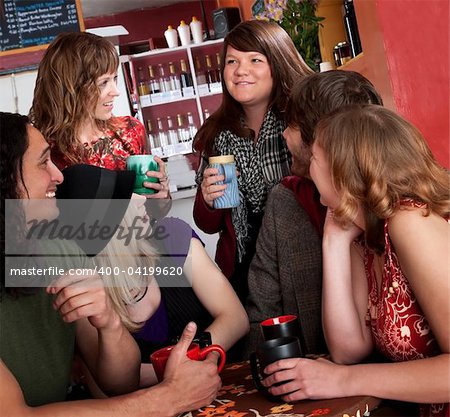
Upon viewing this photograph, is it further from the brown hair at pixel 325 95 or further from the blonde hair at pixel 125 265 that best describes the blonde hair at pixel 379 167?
the blonde hair at pixel 125 265

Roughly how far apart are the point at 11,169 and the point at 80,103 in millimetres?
1018

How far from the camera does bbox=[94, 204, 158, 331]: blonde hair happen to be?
158cm

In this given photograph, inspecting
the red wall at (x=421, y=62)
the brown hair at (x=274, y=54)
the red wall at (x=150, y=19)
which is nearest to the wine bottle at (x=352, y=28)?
the red wall at (x=421, y=62)

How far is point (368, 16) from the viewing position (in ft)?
10.8

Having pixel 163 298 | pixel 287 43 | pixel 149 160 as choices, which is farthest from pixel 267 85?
pixel 163 298

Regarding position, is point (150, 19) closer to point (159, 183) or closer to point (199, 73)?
point (199, 73)

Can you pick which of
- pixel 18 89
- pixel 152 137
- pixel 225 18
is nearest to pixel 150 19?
pixel 152 137

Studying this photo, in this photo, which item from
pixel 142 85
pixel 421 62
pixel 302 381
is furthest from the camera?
pixel 142 85

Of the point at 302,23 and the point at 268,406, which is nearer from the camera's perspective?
the point at 268,406

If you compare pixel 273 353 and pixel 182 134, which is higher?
pixel 182 134

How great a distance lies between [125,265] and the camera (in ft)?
5.32

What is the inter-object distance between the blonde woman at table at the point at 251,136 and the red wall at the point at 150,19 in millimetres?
6970

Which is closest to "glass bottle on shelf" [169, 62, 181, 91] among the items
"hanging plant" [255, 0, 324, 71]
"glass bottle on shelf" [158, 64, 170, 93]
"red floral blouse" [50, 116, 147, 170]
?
"glass bottle on shelf" [158, 64, 170, 93]

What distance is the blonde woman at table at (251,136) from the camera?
2.16 m
